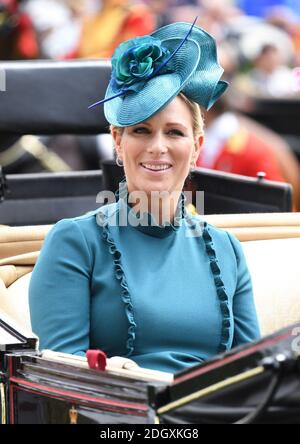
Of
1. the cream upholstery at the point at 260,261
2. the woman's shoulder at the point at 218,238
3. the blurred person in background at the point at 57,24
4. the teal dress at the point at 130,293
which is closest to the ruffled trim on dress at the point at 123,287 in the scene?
the teal dress at the point at 130,293

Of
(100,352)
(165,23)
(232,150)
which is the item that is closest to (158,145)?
(100,352)

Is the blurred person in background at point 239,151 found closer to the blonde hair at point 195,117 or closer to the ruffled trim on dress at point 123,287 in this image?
the blonde hair at point 195,117

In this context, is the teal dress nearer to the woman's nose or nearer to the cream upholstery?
the woman's nose

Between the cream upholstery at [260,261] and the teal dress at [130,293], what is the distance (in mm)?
357

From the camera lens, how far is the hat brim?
261cm

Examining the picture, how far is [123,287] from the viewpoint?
2.62 meters

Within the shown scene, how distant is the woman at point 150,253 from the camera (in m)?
2.60

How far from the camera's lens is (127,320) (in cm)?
260

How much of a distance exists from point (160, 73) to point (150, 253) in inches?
15.3

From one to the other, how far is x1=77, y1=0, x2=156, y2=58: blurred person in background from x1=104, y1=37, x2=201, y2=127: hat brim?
13.9ft

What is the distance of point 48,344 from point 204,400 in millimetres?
552

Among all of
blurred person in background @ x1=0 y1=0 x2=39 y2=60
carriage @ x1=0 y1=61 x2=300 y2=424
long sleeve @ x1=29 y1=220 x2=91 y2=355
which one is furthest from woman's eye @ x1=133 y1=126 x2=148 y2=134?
blurred person in background @ x1=0 y1=0 x2=39 y2=60
